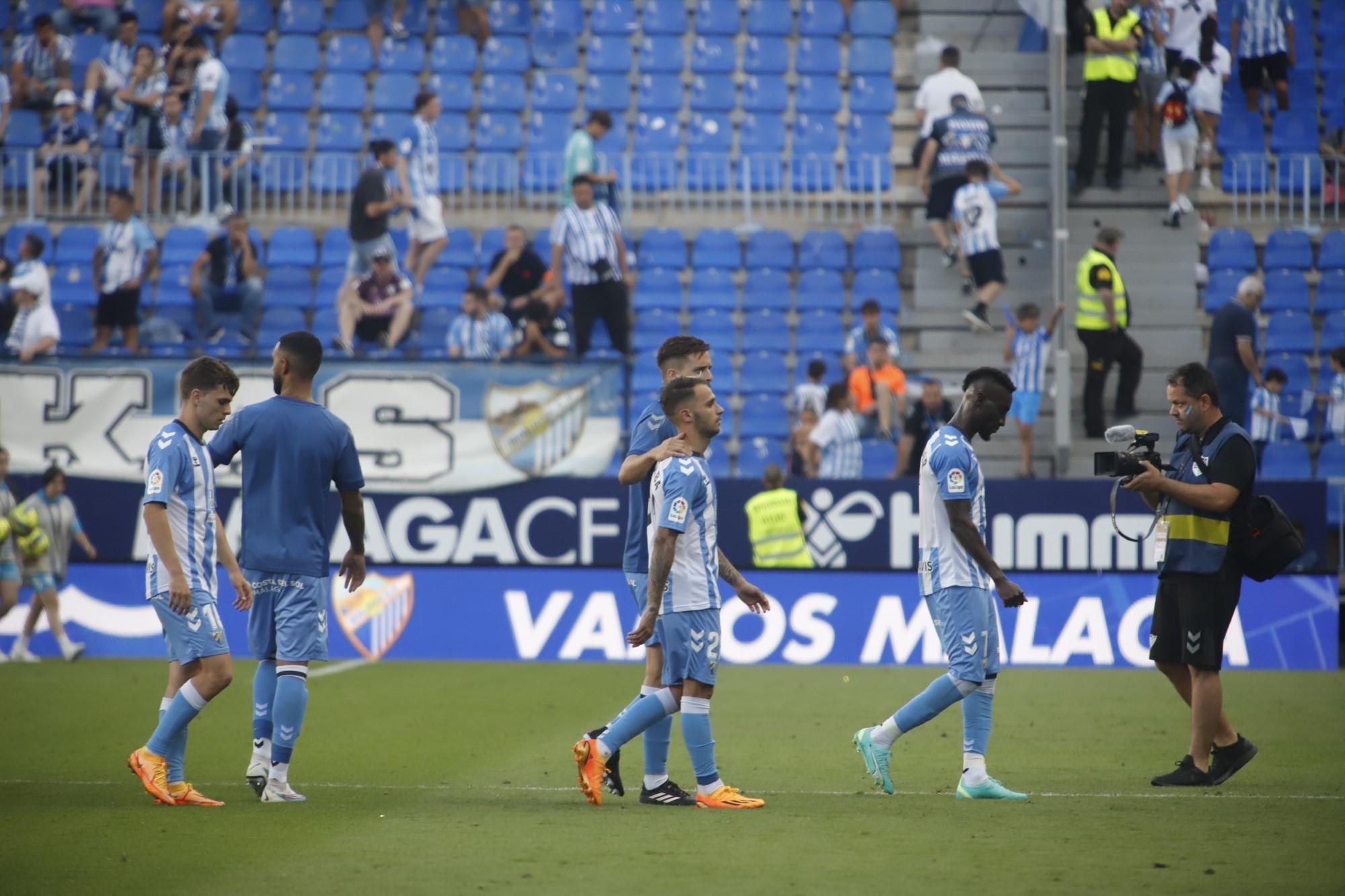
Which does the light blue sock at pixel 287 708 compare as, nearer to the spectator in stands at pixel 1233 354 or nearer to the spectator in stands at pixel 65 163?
the spectator in stands at pixel 1233 354

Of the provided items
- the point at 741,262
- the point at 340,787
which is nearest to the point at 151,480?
the point at 340,787

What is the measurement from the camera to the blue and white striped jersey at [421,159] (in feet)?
66.2

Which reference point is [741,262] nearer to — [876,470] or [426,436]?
[876,470]

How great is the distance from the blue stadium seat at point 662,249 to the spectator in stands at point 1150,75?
6199mm

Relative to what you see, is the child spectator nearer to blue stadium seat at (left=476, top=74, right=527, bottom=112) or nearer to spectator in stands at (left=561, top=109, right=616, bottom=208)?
spectator in stands at (left=561, top=109, right=616, bottom=208)

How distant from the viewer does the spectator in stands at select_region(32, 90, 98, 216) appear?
2130 cm

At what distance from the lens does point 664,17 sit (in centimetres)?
2353

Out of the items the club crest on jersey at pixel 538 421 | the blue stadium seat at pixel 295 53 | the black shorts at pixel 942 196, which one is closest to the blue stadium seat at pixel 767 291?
Result: the black shorts at pixel 942 196

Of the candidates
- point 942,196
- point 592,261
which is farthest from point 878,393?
point 592,261

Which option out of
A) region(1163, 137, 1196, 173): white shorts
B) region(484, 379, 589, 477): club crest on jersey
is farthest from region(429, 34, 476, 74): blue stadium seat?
region(1163, 137, 1196, 173): white shorts

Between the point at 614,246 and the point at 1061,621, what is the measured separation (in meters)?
6.52

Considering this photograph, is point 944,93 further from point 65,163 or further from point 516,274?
point 65,163

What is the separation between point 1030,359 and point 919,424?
1.69 meters

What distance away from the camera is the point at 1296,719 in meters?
11.5
